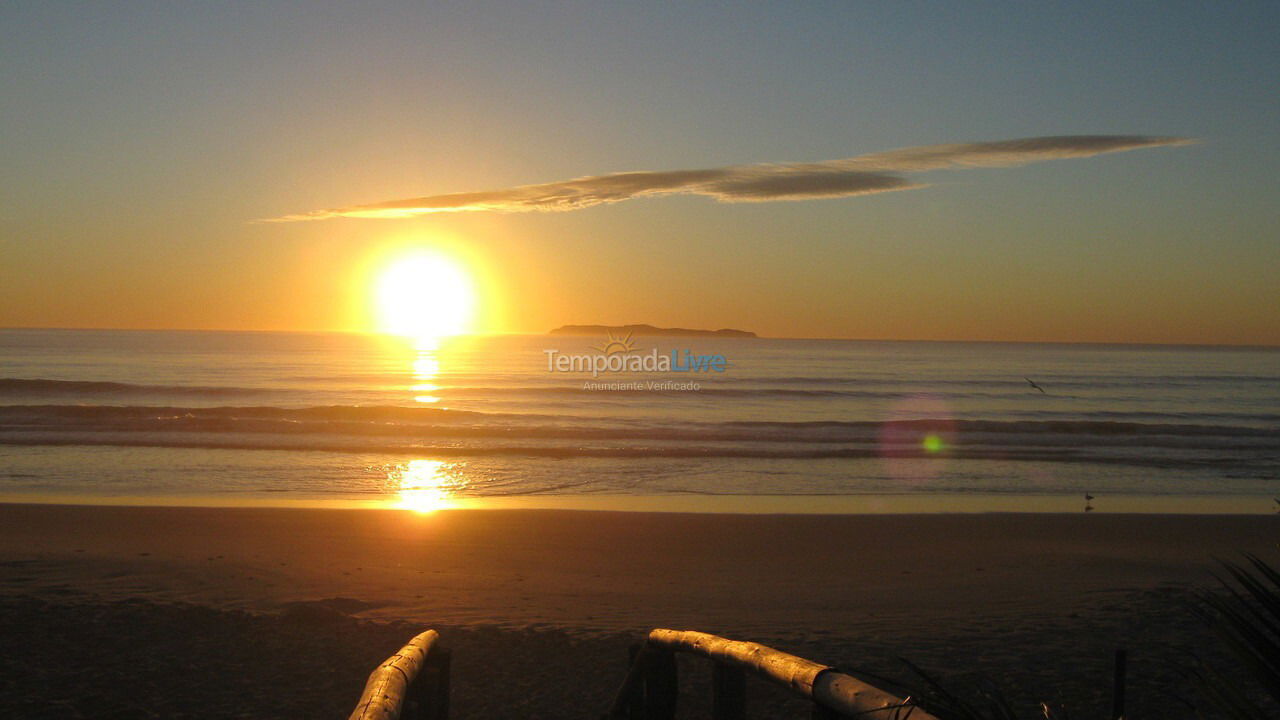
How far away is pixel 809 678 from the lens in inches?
100

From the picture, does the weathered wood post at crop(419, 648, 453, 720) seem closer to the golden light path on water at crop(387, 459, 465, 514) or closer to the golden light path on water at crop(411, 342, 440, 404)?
the golden light path on water at crop(387, 459, 465, 514)

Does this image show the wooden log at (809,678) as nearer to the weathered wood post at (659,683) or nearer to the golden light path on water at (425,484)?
the weathered wood post at (659,683)

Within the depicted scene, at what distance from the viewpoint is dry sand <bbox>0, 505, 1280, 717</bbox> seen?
6410 millimetres

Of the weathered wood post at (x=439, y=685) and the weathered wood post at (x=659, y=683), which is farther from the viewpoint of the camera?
the weathered wood post at (x=439, y=685)

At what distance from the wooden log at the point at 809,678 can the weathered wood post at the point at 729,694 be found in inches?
3.8

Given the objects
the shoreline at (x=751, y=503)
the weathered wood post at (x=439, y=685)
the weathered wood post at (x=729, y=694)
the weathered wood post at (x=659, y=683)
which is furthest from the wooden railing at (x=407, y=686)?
the shoreline at (x=751, y=503)

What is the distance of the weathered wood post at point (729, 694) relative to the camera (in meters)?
3.47

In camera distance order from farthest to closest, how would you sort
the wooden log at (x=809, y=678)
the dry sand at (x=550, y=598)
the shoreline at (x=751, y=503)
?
the shoreline at (x=751, y=503) → the dry sand at (x=550, y=598) → the wooden log at (x=809, y=678)

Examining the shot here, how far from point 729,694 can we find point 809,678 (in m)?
1.02

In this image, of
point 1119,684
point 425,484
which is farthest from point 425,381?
point 1119,684

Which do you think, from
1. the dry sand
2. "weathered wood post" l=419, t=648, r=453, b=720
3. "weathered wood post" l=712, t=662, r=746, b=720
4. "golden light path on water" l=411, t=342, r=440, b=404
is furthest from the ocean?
"weathered wood post" l=712, t=662, r=746, b=720

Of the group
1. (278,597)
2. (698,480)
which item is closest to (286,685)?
(278,597)

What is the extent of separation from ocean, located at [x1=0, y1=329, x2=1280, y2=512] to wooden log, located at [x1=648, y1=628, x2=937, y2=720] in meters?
11.8

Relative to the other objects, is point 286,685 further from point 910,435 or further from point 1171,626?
point 910,435
